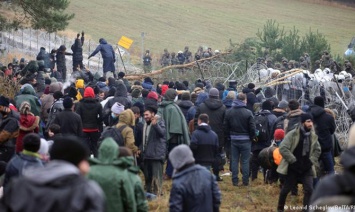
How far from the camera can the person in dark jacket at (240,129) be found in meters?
14.9

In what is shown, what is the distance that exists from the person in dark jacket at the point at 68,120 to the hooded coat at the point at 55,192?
8.11m

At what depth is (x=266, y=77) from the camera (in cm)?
2353

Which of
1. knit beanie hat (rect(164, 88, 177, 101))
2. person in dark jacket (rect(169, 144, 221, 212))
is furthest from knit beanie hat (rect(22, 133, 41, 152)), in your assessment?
knit beanie hat (rect(164, 88, 177, 101))

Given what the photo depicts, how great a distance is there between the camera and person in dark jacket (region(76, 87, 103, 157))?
48.9ft

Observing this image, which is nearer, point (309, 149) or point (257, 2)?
point (309, 149)

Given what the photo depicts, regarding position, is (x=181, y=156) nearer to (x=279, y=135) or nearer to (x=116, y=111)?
(x=116, y=111)

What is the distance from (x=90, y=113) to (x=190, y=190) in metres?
6.57

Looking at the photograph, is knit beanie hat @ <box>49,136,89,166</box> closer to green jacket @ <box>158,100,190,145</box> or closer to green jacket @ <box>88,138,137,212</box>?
green jacket @ <box>88,138,137,212</box>

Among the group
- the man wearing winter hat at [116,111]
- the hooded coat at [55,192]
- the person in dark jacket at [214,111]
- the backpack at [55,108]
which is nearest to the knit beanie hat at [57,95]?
the backpack at [55,108]

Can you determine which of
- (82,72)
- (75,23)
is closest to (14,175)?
(82,72)

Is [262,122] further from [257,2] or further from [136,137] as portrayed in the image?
[257,2]

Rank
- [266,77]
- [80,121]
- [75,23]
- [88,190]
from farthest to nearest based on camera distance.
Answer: [75,23] < [266,77] < [80,121] < [88,190]

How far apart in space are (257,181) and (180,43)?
45177 mm

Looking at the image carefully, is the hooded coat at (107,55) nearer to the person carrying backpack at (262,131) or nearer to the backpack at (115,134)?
the person carrying backpack at (262,131)
